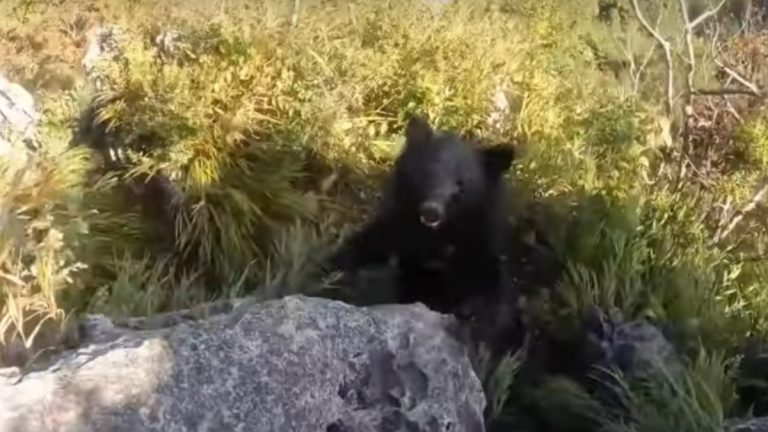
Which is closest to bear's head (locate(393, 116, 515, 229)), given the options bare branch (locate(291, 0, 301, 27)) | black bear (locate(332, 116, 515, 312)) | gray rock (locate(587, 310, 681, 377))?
black bear (locate(332, 116, 515, 312))

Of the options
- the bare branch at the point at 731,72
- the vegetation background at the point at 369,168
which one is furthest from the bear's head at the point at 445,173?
the bare branch at the point at 731,72

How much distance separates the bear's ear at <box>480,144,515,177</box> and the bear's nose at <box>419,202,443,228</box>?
1.36 ft

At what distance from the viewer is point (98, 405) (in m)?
3.19

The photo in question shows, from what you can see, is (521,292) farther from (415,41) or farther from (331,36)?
(331,36)

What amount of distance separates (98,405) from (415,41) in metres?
4.85

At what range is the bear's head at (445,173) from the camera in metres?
4.95

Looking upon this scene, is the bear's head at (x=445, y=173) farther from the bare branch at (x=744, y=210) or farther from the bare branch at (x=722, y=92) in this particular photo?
the bare branch at (x=722, y=92)

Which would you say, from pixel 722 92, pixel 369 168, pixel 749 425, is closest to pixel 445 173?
pixel 749 425

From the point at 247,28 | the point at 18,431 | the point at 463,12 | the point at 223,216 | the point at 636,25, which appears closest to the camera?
the point at 18,431

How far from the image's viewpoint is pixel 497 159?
16.7 ft

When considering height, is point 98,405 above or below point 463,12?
below

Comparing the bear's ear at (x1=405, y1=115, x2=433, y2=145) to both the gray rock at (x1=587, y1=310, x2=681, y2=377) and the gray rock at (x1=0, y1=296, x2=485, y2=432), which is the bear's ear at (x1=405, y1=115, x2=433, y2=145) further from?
the gray rock at (x1=587, y1=310, x2=681, y2=377)

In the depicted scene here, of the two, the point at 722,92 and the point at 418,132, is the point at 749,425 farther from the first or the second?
the point at 722,92

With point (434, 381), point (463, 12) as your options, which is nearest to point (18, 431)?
point (434, 381)
